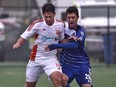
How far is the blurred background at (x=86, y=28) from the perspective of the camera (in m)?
21.6

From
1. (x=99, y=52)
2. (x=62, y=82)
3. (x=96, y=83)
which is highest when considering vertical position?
(x=62, y=82)

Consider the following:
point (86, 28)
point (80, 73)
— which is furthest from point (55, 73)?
point (86, 28)

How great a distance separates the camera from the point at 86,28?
2242cm

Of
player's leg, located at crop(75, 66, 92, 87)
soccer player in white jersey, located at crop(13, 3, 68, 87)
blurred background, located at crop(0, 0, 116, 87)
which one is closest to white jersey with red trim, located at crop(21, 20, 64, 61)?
soccer player in white jersey, located at crop(13, 3, 68, 87)

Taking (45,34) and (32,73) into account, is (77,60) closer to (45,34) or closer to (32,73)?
(45,34)

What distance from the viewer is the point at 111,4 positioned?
2345 centimetres

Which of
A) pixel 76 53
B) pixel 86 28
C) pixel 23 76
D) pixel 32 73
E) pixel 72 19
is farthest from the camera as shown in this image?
pixel 86 28

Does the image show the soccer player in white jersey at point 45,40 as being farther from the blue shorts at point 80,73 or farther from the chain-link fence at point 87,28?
the chain-link fence at point 87,28

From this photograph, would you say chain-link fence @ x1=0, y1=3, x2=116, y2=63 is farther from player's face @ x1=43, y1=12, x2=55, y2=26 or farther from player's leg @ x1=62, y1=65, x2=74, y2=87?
player's face @ x1=43, y1=12, x2=55, y2=26

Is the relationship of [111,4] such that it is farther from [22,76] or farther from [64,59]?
[64,59]

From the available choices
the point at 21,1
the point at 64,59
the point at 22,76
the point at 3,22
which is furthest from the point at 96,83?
the point at 21,1

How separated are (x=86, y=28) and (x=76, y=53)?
41.2ft

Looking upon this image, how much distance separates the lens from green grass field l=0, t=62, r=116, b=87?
14.0m

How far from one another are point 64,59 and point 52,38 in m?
0.41
